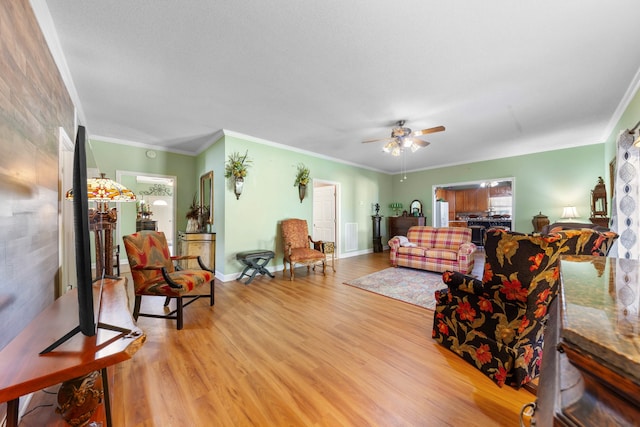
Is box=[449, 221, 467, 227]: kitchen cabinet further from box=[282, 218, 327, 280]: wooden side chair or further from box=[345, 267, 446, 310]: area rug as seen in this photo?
box=[282, 218, 327, 280]: wooden side chair

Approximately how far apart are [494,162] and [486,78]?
4.06 meters

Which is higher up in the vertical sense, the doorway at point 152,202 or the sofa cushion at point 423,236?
the doorway at point 152,202

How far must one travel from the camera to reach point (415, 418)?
1364 mm

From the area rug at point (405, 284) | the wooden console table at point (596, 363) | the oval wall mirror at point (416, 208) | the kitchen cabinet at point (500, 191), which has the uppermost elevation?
the kitchen cabinet at point (500, 191)

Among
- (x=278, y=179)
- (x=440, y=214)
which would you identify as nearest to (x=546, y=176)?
(x=440, y=214)

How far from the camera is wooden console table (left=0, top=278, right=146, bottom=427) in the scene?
0.80 m

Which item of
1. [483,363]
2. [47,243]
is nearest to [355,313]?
[483,363]

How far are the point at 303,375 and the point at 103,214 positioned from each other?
2.65 metres

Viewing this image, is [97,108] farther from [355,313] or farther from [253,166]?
[355,313]

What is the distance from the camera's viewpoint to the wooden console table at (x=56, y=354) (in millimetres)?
802

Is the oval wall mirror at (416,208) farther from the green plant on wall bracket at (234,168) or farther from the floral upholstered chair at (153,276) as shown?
the floral upholstered chair at (153,276)

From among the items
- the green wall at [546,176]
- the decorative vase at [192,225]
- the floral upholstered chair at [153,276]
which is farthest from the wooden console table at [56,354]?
the green wall at [546,176]

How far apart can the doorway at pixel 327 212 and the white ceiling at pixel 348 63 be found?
7.37 ft

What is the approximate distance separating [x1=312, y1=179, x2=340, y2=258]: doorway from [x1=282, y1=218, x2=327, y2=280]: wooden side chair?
4.09 feet
